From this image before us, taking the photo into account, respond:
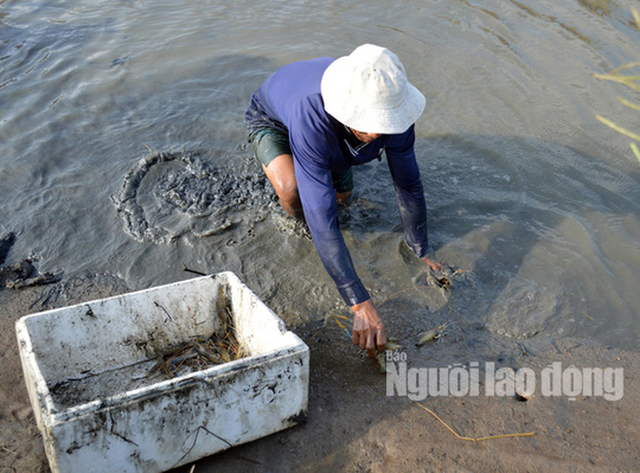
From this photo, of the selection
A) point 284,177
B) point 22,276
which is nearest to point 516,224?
point 284,177

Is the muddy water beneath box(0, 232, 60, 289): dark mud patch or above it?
above

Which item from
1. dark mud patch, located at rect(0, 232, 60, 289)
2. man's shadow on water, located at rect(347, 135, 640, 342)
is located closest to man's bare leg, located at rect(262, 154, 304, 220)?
man's shadow on water, located at rect(347, 135, 640, 342)

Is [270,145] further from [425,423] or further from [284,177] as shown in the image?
[425,423]

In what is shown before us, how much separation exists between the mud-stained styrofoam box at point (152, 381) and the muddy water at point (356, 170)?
0.72 m

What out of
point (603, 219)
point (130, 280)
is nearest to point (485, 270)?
point (603, 219)

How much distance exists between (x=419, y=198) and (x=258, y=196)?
1441mm

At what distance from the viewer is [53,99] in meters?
5.55

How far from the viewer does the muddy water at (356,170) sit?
364 centimetres

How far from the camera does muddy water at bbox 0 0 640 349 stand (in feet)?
12.0

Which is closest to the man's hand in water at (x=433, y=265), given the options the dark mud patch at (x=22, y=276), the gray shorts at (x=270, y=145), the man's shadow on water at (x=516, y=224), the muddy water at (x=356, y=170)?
the man's shadow on water at (x=516, y=224)

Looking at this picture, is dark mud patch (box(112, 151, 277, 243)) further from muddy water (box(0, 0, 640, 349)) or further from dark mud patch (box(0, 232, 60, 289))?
dark mud patch (box(0, 232, 60, 289))

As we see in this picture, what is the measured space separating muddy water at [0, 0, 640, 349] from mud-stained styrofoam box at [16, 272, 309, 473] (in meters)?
0.72

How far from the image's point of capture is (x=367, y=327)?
2.77 metres

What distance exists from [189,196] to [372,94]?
Answer: 2257 millimetres
